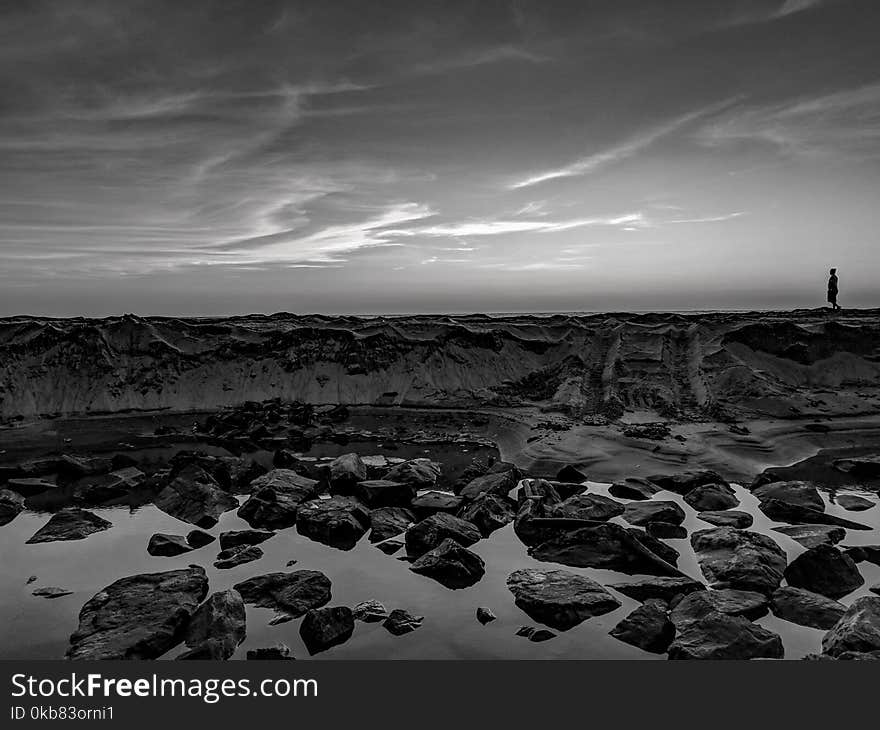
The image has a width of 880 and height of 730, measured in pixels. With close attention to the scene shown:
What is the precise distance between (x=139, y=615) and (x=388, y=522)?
12.6 feet

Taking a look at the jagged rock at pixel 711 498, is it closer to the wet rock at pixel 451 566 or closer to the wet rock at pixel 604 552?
the wet rock at pixel 604 552

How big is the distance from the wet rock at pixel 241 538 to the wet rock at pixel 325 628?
106 inches

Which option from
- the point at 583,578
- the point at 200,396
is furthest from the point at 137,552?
the point at 200,396

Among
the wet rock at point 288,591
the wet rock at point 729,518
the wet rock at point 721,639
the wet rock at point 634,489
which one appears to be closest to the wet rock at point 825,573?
the wet rock at point 721,639

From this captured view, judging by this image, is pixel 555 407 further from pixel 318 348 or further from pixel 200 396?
pixel 200 396

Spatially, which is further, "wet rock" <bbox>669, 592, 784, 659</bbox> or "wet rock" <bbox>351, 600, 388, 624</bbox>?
"wet rock" <bbox>351, 600, 388, 624</bbox>

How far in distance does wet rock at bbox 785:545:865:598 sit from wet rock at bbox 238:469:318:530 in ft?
24.1

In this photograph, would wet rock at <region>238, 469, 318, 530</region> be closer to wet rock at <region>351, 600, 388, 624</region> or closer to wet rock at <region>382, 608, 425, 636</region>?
wet rock at <region>351, 600, 388, 624</region>

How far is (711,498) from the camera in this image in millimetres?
9742

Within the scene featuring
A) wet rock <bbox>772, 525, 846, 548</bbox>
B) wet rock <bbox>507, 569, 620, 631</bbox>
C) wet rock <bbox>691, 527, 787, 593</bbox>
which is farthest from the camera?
wet rock <bbox>772, 525, 846, 548</bbox>

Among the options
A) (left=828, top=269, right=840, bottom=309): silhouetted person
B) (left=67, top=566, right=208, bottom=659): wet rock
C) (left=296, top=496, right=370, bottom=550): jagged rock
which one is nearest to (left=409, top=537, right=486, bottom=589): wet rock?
(left=296, top=496, right=370, bottom=550): jagged rock

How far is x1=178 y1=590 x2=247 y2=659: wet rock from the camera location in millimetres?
5824

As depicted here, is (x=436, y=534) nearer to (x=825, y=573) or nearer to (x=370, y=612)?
(x=370, y=612)

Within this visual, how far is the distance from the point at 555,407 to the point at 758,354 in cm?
778
